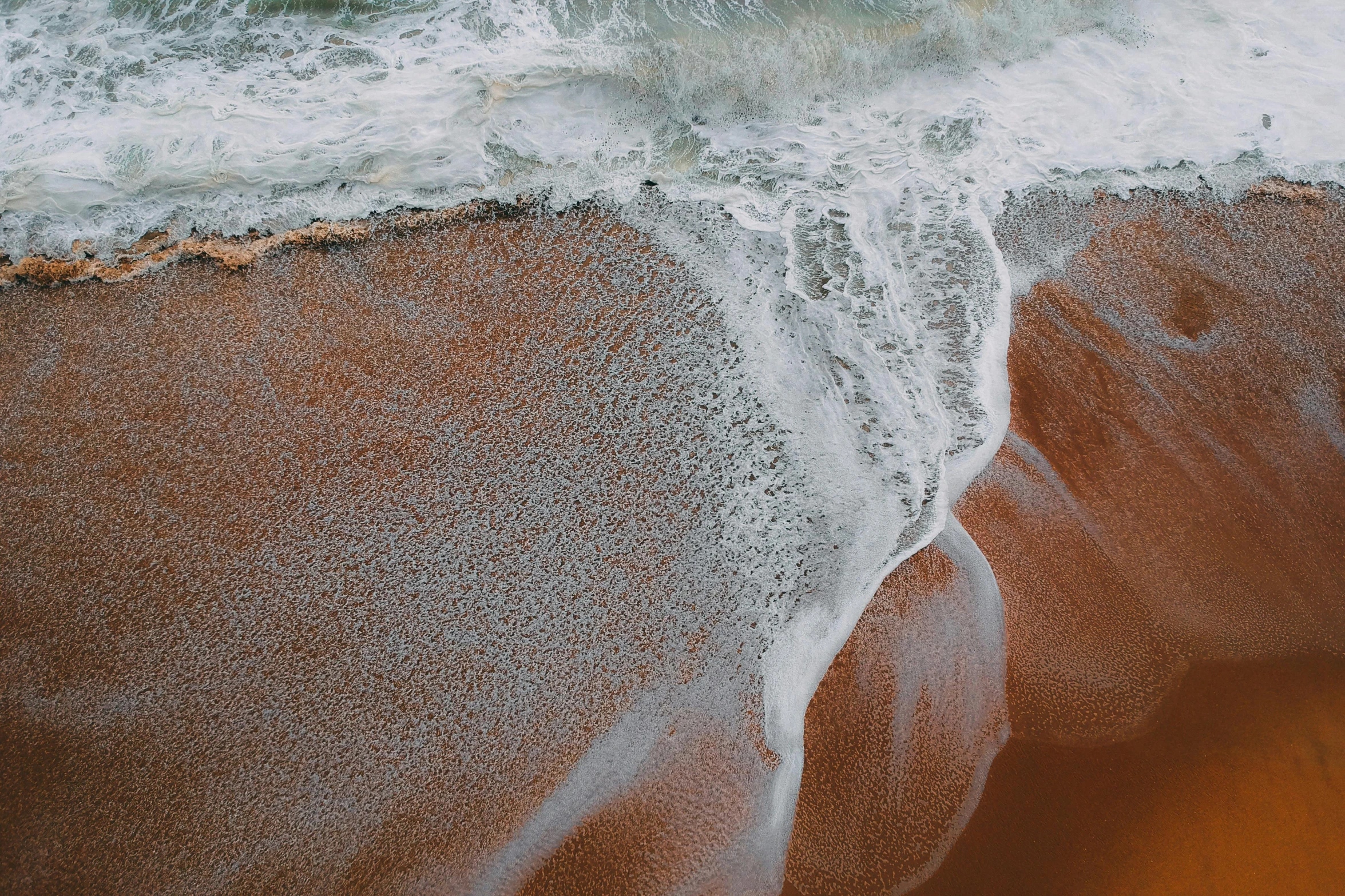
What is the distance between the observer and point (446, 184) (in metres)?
3.30

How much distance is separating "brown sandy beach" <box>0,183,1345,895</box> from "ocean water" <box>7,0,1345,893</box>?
192 mm

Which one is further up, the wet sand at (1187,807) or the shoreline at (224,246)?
the shoreline at (224,246)

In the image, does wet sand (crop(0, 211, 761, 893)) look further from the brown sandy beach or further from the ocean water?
the ocean water

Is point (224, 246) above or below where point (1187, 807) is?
above

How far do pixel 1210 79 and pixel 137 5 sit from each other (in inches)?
233

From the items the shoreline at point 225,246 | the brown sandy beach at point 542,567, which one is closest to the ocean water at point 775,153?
the shoreline at point 225,246

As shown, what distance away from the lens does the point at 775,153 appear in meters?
3.52

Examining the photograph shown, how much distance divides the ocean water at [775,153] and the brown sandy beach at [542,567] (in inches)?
7.6

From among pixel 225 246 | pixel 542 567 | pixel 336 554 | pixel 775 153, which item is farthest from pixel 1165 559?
pixel 225 246

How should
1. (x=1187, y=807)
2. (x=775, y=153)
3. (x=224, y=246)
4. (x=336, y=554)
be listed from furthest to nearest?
(x=775, y=153) → (x=224, y=246) → (x=336, y=554) → (x=1187, y=807)

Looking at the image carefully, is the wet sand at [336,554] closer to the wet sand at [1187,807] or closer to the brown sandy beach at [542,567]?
the brown sandy beach at [542,567]

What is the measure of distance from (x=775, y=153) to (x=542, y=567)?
244cm

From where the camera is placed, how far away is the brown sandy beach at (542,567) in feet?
7.65

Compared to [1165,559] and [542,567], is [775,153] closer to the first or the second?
[542,567]
